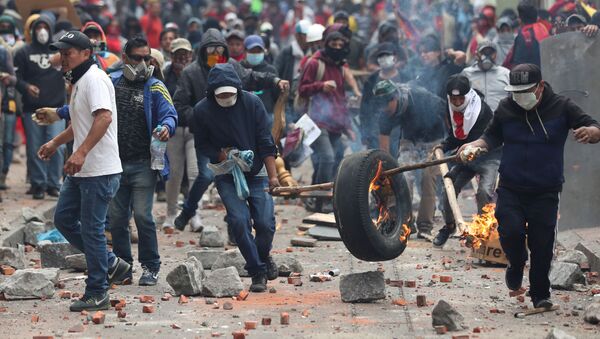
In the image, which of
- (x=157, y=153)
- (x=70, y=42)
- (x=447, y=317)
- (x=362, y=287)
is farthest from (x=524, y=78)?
(x=70, y=42)

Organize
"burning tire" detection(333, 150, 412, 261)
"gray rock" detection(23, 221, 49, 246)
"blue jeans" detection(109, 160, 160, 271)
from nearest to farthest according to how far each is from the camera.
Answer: "burning tire" detection(333, 150, 412, 261) → "blue jeans" detection(109, 160, 160, 271) → "gray rock" detection(23, 221, 49, 246)

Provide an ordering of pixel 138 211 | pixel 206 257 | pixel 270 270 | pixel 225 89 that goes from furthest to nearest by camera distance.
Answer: pixel 206 257, pixel 270 270, pixel 138 211, pixel 225 89

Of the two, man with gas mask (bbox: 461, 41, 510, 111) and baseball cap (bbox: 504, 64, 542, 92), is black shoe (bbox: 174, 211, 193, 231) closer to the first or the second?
man with gas mask (bbox: 461, 41, 510, 111)

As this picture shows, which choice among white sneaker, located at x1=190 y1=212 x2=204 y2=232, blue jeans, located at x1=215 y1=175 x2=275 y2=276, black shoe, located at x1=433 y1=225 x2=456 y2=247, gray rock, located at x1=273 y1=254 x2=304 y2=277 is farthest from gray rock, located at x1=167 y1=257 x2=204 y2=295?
white sneaker, located at x1=190 y1=212 x2=204 y2=232

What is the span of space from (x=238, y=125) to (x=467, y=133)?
2.80m

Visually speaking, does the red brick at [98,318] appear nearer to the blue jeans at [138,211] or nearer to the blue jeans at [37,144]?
the blue jeans at [138,211]

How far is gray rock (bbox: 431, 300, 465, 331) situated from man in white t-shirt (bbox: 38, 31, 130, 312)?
2.45 m

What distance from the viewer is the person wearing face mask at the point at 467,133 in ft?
39.8

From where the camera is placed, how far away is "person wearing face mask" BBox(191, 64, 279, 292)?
33.4 feet

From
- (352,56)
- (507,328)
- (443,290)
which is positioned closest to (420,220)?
(443,290)

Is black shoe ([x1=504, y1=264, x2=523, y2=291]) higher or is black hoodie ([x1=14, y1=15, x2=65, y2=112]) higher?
black hoodie ([x1=14, y1=15, x2=65, y2=112])

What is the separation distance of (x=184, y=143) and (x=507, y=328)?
5.94 metres

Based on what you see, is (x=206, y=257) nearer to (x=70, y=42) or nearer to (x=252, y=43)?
(x=70, y=42)

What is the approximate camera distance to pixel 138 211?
10.4 meters
